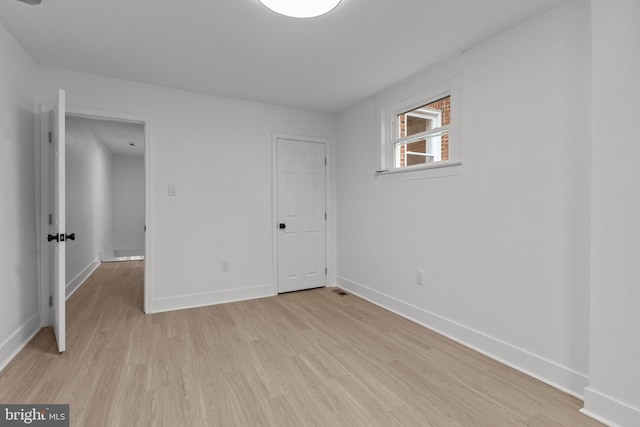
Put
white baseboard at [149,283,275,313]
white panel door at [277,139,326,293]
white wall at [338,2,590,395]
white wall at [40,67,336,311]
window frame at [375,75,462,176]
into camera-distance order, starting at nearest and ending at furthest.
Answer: white wall at [338,2,590,395]
window frame at [375,75,462,176]
white wall at [40,67,336,311]
white baseboard at [149,283,275,313]
white panel door at [277,139,326,293]

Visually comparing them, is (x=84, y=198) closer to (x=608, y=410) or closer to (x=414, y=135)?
(x=414, y=135)

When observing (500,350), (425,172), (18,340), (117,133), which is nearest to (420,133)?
(425,172)

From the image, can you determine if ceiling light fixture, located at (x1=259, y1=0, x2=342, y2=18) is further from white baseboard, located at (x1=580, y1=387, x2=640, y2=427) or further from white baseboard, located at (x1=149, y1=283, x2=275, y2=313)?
white baseboard, located at (x1=149, y1=283, x2=275, y2=313)

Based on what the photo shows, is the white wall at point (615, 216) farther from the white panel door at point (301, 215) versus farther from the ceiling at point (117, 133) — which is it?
the ceiling at point (117, 133)

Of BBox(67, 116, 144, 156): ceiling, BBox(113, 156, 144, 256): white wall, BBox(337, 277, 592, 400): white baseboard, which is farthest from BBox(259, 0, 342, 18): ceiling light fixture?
BBox(113, 156, 144, 256): white wall

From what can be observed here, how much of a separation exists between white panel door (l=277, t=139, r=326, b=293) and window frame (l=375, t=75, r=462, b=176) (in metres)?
1.00

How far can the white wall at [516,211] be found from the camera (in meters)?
1.94

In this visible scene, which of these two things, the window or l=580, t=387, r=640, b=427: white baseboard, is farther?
the window

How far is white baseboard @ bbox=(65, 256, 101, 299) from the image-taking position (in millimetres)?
3961

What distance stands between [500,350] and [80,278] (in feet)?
17.3

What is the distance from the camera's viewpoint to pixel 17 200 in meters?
2.49

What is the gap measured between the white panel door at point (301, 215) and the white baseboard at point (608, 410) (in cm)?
302

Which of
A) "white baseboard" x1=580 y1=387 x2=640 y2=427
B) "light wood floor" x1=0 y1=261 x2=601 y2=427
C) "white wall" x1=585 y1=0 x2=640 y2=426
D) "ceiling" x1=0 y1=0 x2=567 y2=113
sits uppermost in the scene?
"ceiling" x1=0 y1=0 x2=567 y2=113

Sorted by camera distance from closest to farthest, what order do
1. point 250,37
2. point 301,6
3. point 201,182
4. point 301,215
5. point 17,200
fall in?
point 301,6, point 250,37, point 17,200, point 201,182, point 301,215
